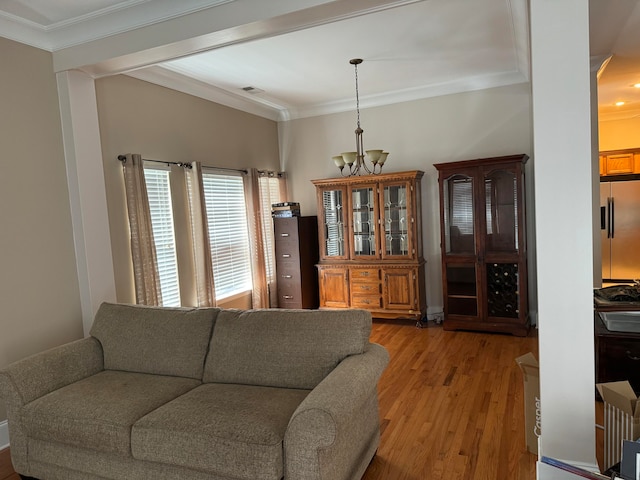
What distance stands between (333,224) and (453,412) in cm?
294

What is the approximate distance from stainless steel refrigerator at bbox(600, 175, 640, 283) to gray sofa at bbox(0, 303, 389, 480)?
5.90m

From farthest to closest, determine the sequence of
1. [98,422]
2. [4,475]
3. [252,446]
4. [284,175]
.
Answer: [284,175]
[4,475]
[98,422]
[252,446]

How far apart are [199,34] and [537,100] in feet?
6.49

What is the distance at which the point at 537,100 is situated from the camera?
1.84 metres

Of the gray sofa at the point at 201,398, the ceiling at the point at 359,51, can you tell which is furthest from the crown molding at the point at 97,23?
the gray sofa at the point at 201,398

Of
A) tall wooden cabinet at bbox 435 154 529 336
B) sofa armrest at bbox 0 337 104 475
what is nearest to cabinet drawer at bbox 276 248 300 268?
tall wooden cabinet at bbox 435 154 529 336

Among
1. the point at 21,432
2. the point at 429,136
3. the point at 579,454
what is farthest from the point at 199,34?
the point at 429,136

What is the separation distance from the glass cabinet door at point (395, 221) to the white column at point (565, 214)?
10.5ft

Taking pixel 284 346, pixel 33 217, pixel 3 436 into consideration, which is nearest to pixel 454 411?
pixel 284 346

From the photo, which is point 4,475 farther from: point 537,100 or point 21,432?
point 537,100

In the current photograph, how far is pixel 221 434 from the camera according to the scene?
6.22 ft

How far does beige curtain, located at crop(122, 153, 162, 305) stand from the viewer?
145 inches

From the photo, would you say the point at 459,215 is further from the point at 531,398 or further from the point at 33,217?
the point at 33,217

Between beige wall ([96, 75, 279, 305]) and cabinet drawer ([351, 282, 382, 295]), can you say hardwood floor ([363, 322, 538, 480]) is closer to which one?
cabinet drawer ([351, 282, 382, 295])
